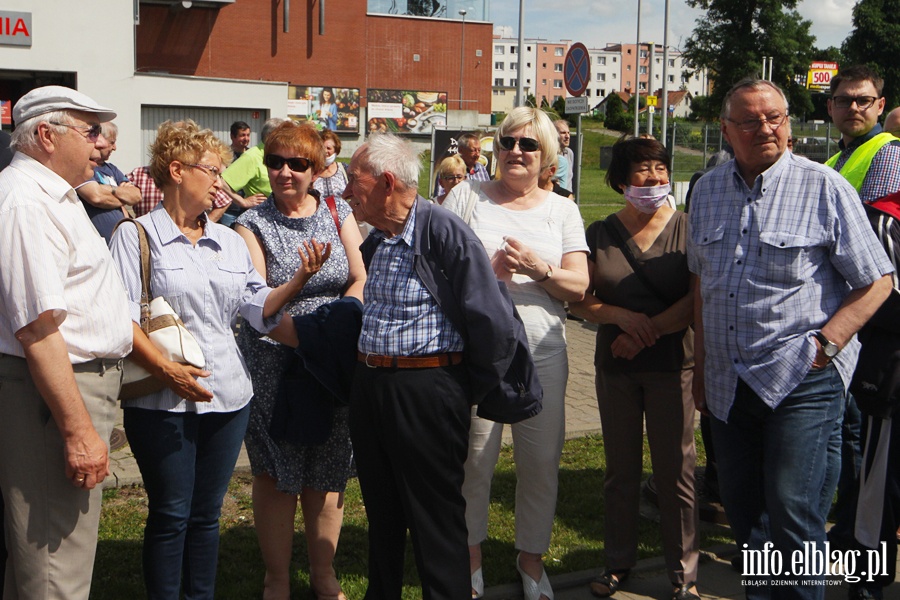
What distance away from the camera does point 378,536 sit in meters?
3.86

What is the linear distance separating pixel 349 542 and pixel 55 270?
256 centimetres

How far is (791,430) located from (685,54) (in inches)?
2645

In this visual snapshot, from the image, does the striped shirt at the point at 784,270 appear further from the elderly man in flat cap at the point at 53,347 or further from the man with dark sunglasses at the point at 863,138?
the elderly man in flat cap at the point at 53,347

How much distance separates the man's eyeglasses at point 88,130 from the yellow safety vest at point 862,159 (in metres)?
3.75

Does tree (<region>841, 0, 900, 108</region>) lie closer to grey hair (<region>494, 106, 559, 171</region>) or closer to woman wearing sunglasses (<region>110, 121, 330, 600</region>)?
grey hair (<region>494, 106, 559, 171</region>)

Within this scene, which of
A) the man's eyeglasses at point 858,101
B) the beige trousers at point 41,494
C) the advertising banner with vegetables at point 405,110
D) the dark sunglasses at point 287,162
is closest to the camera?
the beige trousers at point 41,494

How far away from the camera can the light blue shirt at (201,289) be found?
361 cm

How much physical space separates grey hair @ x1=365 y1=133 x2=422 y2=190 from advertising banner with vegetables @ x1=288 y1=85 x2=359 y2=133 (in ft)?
151

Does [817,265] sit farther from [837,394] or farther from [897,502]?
[897,502]

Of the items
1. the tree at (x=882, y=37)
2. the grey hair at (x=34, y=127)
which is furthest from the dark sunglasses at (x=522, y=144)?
the tree at (x=882, y=37)

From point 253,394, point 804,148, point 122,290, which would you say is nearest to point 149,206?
point 253,394

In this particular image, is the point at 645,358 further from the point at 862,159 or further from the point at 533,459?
the point at 862,159

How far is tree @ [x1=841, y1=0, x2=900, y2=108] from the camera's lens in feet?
214

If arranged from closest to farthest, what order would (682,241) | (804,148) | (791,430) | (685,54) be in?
(791,430), (682,241), (804,148), (685,54)
